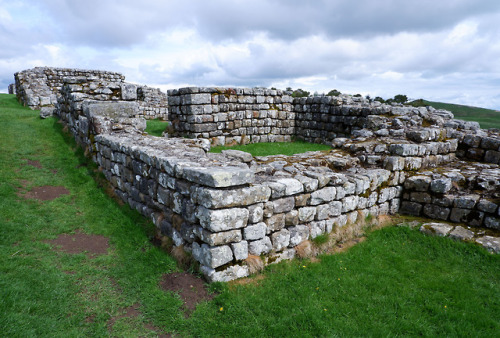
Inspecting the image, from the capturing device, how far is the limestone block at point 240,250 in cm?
489

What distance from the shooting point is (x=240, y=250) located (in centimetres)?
494

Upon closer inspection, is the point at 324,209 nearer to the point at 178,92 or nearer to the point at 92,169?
the point at 92,169

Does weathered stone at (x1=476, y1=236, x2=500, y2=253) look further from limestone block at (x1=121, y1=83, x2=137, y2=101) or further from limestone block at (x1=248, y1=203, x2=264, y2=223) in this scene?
limestone block at (x1=121, y1=83, x2=137, y2=101)

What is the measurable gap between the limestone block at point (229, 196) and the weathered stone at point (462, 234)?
422 cm

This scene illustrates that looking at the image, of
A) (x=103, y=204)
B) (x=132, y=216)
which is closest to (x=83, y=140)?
(x=103, y=204)

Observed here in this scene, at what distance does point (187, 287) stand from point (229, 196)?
1.54 meters

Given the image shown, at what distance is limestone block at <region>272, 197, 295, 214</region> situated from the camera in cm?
535

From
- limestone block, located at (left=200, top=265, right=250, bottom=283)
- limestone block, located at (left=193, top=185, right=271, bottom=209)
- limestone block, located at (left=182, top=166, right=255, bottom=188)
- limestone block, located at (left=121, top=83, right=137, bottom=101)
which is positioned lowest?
limestone block, located at (left=200, top=265, right=250, bottom=283)

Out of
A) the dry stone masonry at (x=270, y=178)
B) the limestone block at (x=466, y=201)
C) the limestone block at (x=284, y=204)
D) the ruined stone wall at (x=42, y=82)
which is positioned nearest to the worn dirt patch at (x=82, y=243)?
the dry stone masonry at (x=270, y=178)

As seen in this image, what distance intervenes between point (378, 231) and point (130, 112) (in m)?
9.07

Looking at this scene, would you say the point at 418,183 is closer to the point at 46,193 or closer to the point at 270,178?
the point at 270,178

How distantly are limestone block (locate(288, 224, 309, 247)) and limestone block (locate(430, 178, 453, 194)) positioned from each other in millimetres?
3574

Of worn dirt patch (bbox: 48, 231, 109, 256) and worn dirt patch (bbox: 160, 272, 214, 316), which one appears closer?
worn dirt patch (bbox: 160, 272, 214, 316)

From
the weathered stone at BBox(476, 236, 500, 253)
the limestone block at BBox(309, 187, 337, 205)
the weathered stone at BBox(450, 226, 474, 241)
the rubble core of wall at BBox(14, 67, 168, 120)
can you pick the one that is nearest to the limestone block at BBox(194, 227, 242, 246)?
the limestone block at BBox(309, 187, 337, 205)
